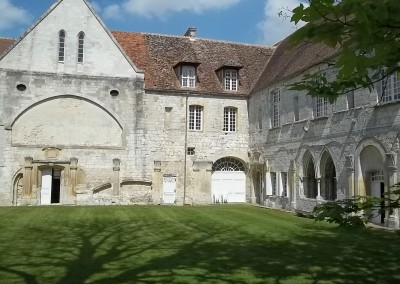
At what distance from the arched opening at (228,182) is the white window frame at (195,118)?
8.30 feet

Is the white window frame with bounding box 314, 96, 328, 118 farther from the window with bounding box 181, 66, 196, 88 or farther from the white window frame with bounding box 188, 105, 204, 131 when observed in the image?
the window with bounding box 181, 66, 196, 88

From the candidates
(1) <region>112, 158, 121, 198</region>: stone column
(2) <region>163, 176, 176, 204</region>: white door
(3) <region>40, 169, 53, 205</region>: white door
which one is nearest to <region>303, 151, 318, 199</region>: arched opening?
(2) <region>163, 176, 176, 204</region>: white door

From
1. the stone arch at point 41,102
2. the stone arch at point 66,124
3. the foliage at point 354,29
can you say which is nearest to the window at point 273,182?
the stone arch at point 66,124

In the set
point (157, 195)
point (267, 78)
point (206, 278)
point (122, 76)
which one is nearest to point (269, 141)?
point (267, 78)

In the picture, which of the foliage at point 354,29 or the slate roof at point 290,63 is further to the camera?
the slate roof at point 290,63

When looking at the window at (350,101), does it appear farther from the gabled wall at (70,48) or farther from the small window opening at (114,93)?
the small window opening at (114,93)

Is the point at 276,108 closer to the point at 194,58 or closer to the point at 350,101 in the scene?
the point at 350,101

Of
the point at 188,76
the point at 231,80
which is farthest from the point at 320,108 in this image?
the point at 188,76

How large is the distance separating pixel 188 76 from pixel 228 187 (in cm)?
728

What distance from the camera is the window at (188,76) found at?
2620 cm

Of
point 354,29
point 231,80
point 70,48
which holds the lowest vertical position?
point 354,29

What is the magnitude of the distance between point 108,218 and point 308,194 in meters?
9.38

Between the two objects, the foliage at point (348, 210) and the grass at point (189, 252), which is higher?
the foliage at point (348, 210)

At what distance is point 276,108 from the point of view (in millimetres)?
23531
